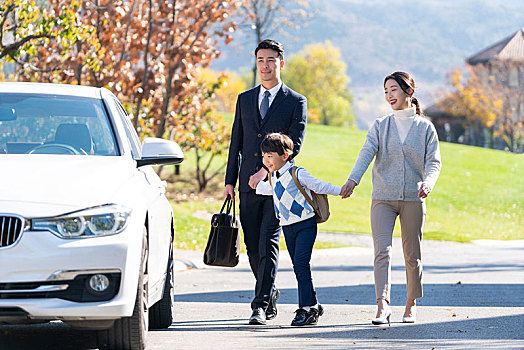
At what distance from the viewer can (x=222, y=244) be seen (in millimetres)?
8250

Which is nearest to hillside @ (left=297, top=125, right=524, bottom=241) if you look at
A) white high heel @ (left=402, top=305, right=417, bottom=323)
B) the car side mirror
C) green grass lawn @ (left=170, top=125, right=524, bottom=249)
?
green grass lawn @ (left=170, top=125, right=524, bottom=249)

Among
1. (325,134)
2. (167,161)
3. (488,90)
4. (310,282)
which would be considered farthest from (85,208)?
(488,90)

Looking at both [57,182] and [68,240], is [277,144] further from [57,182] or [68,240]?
[68,240]

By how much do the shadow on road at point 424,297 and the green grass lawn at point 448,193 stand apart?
30.1ft

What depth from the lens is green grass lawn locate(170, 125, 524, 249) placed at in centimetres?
2830

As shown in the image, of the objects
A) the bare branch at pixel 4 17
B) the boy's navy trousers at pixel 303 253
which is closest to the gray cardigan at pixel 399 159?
the boy's navy trousers at pixel 303 253

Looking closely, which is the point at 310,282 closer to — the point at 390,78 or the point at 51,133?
the point at 390,78

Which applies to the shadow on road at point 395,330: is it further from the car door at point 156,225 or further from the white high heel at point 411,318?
the car door at point 156,225

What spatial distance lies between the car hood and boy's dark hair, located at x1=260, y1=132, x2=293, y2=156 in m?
1.70

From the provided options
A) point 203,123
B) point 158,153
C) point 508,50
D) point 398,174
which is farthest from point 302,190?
point 508,50

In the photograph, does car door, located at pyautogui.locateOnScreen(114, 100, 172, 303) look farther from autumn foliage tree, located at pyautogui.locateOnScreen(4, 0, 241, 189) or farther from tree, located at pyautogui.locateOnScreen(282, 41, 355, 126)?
tree, located at pyautogui.locateOnScreen(282, 41, 355, 126)

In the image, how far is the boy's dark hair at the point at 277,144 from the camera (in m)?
7.91

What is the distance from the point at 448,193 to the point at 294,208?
31311 mm

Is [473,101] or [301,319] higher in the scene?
[301,319]
